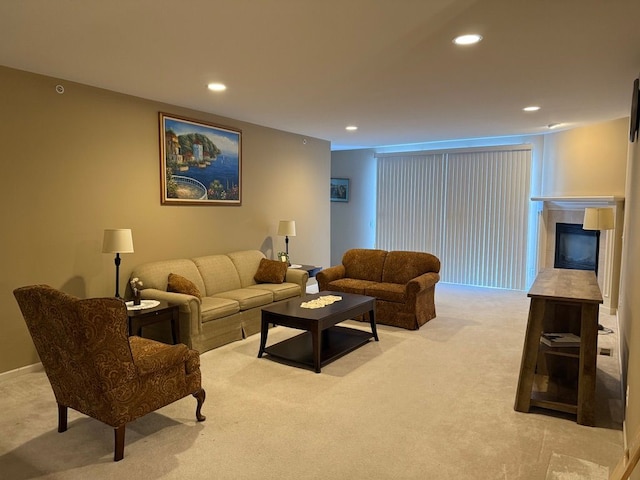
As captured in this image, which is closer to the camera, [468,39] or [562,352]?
[468,39]

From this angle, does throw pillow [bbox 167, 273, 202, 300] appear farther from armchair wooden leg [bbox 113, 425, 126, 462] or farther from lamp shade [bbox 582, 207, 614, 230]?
lamp shade [bbox 582, 207, 614, 230]

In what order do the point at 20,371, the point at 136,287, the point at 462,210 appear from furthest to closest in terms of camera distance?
the point at 462,210
the point at 136,287
the point at 20,371

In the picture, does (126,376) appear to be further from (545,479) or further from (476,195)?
(476,195)

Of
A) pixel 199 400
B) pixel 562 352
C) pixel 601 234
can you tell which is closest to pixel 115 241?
pixel 199 400

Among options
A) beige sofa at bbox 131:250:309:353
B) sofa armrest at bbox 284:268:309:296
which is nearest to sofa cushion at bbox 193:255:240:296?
beige sofa at bbox 131:250:309:353

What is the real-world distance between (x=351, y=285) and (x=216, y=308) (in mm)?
1795

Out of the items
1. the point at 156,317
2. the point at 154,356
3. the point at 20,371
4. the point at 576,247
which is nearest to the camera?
the point at 154,356

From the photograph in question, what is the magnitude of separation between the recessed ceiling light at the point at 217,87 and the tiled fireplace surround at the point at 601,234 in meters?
4.82

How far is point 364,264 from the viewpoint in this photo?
5836 mm

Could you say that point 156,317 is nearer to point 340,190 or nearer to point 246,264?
point 246,264

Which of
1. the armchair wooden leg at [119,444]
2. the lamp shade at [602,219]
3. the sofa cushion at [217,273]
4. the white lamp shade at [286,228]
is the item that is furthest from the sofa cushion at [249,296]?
the lamp shade at [602,219]

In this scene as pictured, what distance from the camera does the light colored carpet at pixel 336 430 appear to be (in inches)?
94.6

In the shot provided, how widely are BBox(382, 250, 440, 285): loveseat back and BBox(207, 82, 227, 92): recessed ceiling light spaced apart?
2969mm

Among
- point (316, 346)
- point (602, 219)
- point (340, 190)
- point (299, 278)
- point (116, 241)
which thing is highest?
point (340, 190)
